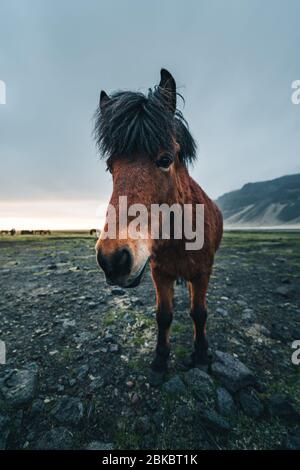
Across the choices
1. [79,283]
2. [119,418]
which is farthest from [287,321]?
[79,283]

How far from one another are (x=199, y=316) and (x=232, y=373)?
927 millimetres

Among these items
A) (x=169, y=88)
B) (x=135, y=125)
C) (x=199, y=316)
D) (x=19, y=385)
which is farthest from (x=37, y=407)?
(x=169, y=88)

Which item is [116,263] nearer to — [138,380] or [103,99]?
[138,380]

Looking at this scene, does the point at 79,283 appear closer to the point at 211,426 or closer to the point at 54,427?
the point at 54,427

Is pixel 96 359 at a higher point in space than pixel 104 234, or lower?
lower

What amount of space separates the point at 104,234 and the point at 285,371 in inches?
150

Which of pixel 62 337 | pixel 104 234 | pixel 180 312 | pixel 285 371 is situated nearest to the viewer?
pixel 104 234

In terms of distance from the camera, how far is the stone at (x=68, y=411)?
106 inches

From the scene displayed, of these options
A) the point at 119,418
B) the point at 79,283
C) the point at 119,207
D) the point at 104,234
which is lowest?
the point at 119,418

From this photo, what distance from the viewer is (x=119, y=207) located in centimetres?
212

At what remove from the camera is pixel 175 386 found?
10.4 feet

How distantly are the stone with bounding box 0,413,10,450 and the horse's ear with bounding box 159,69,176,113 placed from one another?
4505 millimetres

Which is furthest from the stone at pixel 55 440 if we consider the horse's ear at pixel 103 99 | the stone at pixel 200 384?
the horse's ear at pixel 103 99

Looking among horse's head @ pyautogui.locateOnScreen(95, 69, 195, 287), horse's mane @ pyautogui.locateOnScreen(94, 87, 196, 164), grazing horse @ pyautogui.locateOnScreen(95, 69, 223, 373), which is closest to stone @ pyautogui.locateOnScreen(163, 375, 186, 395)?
grazing horse @ pyautogui.locateOnScreen(95, 69, 223, 373)
